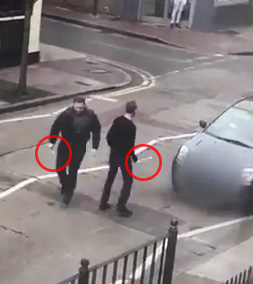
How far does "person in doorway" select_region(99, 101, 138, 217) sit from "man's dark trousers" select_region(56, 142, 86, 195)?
1.23 ft

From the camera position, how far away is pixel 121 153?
9.12 metres

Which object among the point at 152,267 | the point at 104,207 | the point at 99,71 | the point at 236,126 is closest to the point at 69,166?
the point at 104,207

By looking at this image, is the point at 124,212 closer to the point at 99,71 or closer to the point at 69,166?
the point at 69,166

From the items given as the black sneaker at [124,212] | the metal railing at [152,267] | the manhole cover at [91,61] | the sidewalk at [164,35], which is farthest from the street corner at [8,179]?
the sidewalk at [164,35]

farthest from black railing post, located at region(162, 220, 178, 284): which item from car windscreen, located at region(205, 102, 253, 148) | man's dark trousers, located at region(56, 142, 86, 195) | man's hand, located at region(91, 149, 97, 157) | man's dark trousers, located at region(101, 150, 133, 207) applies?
car windscreen, located at region(205, 102, 253, 148)

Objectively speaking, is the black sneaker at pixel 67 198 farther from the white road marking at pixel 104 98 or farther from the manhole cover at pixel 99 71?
the manhole cover at pixel 99 71

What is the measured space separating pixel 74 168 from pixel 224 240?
193 centimetres

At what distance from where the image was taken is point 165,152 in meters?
11.6

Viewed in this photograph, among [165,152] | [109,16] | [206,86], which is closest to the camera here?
[165,152]

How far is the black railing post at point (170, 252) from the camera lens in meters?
6.09

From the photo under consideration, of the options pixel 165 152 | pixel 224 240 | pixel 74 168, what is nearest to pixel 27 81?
pixel 165 152

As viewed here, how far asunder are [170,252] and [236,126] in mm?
4131

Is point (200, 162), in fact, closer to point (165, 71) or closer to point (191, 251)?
point (191, 251)

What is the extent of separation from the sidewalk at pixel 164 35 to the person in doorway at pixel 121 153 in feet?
30.6
